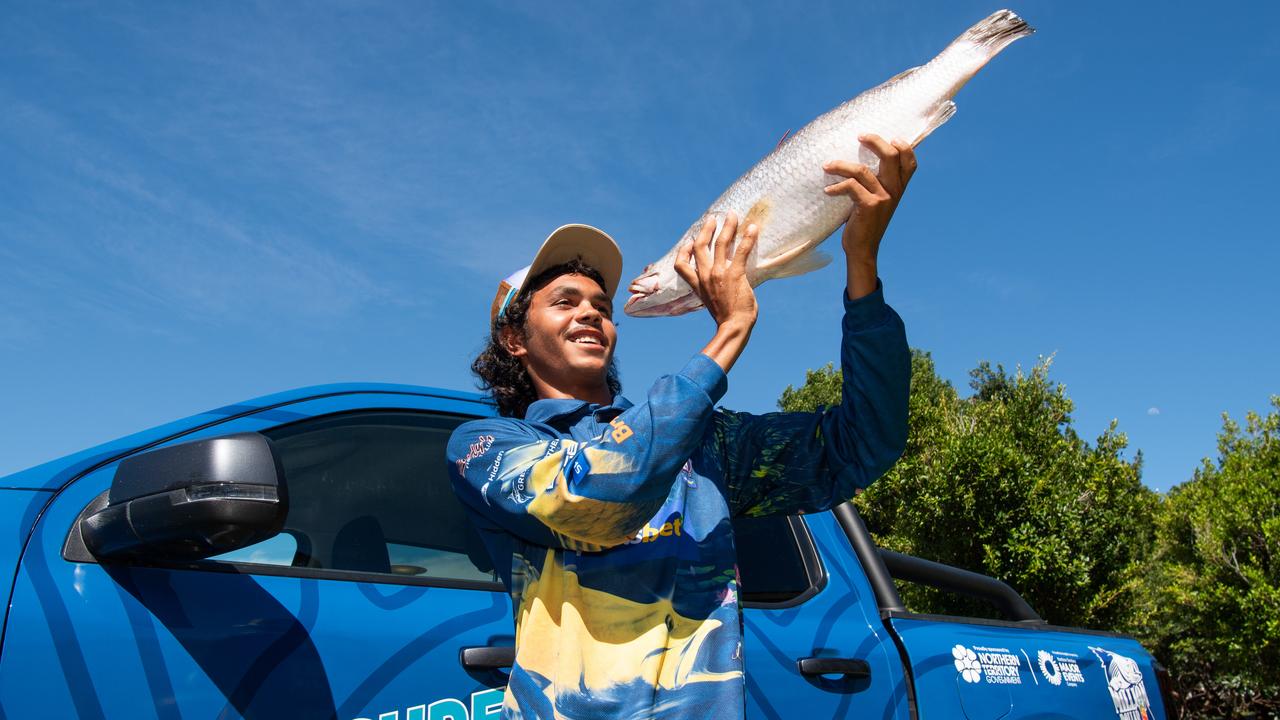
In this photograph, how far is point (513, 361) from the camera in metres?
2.32

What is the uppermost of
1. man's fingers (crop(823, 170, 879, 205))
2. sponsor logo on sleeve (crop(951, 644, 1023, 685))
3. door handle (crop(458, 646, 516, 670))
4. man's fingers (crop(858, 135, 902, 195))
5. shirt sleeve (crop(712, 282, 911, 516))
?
man's fingers (crop(858, 135, 902, 195))

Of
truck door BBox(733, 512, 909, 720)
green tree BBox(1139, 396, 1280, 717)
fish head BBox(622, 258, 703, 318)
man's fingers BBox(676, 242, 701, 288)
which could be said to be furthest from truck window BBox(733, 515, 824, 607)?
green tree BBox(1139, 396, 1280, 717)

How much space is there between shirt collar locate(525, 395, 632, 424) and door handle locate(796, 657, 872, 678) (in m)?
0.95

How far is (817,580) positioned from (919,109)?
60.1 inches

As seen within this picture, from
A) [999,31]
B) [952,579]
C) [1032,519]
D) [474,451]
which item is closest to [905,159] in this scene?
[999,31]

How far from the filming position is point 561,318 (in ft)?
6.57

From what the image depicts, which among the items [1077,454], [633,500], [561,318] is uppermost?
[1077,454]

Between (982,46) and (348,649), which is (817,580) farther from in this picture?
(982,46)

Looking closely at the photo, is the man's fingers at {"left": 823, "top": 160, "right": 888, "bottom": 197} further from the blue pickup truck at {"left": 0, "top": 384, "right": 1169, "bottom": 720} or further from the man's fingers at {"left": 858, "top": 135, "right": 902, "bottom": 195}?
the blue pickup truck at {"left": 0, "top": 384, "right": 1169, "bottom": 720}

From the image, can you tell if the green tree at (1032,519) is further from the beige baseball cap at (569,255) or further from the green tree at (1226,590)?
the beige baseball cap at (569,255)

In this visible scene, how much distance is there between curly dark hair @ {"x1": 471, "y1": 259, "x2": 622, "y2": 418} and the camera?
2.16m

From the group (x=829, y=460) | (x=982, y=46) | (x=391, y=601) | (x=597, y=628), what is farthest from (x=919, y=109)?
(x=391, y=601)

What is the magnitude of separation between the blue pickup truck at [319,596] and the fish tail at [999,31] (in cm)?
144

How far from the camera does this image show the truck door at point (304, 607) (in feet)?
5.12
